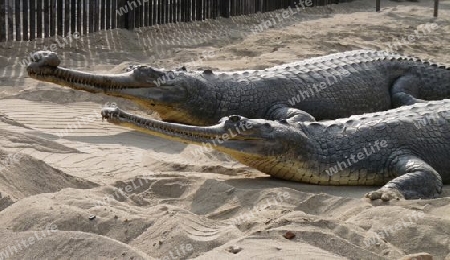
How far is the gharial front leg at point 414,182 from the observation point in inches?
199

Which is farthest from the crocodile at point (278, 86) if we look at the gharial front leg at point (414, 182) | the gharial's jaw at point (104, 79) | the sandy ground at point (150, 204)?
the gharial front leg at point (414, 182)

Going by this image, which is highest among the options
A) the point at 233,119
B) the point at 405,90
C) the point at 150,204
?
the point at 233,119

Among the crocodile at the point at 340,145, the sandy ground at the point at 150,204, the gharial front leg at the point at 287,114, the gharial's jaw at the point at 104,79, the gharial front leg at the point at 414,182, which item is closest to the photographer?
the sandy ground at the point at 150,204

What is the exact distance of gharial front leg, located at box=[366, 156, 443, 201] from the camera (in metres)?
5.04

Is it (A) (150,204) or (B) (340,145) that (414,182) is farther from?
(A) (150,204)

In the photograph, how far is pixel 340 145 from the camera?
5570mm

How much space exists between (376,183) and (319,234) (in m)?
1.84

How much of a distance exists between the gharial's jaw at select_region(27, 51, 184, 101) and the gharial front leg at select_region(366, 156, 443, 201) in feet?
8.27

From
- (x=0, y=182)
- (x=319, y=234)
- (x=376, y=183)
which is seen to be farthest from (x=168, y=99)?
(x=319, y=234)

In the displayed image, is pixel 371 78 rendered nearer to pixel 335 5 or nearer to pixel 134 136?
pixel 134 136

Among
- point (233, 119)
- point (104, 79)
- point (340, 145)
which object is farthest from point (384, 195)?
point (104, 79)

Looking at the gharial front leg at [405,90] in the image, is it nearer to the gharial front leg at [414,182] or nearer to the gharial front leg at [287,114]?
the gharial front leg at [287,114]

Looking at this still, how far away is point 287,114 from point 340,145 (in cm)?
160

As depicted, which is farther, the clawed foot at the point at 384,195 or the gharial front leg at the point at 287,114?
the gharial front leg at the point at 287,114
